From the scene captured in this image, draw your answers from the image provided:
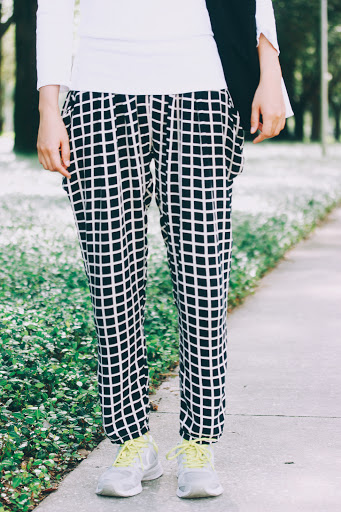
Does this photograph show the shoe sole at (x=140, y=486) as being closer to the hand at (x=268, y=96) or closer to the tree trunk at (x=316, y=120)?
the hand at (x=268, y=96)

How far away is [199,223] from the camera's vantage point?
2.47m

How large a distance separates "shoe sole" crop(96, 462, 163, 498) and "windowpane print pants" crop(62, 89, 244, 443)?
15 cm

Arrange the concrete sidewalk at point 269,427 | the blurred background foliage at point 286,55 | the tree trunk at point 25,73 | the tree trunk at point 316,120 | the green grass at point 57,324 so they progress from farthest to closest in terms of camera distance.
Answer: the tree trunk at point 316,120 < the blurred background foliage at point 286,55 < the tree trunk at point 25,73 < the green grass at point 57,324 < the concrete sidewalk at point 269,427

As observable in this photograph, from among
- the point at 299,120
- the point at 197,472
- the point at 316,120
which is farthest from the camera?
the point at 299,120

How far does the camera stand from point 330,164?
1873cm

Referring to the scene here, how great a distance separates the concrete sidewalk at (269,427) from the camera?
2.56 m

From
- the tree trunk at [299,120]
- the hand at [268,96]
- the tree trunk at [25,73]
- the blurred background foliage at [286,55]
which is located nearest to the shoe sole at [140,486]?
the hand at [268,96]

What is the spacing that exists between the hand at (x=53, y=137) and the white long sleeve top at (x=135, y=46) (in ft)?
0.22

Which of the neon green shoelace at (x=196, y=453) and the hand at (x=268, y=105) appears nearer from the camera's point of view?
the hand at (x=268, y=105)

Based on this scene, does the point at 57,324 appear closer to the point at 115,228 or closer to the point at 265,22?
the point at 115,228

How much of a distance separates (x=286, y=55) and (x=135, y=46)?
3086 cm

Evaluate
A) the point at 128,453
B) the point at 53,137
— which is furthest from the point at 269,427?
the point at 53,137

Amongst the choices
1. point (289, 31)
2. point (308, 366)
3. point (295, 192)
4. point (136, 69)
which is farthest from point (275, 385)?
point (289, 31)

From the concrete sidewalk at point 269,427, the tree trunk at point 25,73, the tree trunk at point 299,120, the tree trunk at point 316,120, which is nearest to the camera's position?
the concrete sidewalk at point 269,427
